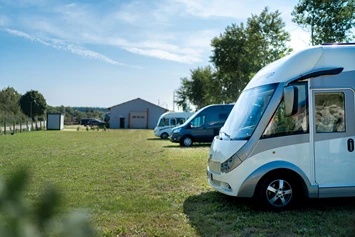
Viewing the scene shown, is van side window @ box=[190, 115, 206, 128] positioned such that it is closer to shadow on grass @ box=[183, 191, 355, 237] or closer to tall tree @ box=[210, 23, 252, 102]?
shadow on grass @ box=[183, 191, 355, 237]

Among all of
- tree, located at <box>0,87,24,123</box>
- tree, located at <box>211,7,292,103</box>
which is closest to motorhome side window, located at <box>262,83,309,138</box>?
tree, located at <box>211,7,292,103</box>

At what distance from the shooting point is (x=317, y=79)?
18.6 feet

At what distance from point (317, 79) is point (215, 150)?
7.76 ft

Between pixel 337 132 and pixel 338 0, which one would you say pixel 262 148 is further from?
pixel 338 0

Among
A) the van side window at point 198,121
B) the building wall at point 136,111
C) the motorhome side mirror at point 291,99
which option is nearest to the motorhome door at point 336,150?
the motorhome side mirror at point 291,99

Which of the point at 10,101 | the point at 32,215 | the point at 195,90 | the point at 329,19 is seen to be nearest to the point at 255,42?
the point at 329,19

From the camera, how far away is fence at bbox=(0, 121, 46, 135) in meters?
30.7

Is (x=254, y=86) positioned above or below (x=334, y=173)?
above

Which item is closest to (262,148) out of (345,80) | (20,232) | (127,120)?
(345,80)

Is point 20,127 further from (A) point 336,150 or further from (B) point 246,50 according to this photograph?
(A) point 336,150

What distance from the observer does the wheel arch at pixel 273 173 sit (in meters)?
5.45

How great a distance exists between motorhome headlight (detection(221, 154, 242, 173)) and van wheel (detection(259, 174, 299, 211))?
587mm

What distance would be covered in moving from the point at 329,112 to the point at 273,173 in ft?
5.07

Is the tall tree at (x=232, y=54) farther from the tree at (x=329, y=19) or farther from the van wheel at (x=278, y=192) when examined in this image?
the van wheel at (x=278, y=192)
